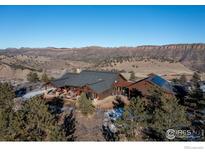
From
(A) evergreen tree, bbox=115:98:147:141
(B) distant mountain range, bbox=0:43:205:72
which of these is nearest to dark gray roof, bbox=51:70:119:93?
(B) distant mountain range, bbox=0:43:205:72

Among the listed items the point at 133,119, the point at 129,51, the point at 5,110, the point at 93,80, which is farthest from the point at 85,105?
the point at 129,51

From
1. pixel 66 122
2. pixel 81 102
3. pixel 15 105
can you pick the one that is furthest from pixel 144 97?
pixel 15 105

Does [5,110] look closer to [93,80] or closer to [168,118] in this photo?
[93,80]

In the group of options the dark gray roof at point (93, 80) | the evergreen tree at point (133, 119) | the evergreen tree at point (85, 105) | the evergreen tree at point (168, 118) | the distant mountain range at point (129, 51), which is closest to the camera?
the evergreen tree at point (168, 118)

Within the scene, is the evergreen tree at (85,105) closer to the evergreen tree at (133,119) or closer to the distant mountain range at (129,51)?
the distant mountain range at (129,51)

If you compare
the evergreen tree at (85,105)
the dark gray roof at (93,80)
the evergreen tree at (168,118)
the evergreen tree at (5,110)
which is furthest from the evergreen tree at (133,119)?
the evergreen tree at (5,110)

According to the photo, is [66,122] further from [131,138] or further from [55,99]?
[131,138]

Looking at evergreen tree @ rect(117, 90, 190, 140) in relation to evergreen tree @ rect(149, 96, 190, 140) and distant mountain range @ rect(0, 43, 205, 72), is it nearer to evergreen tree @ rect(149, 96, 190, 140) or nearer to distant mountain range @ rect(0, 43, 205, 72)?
evergreen tree @ rect(149, 96, 190, 140)
